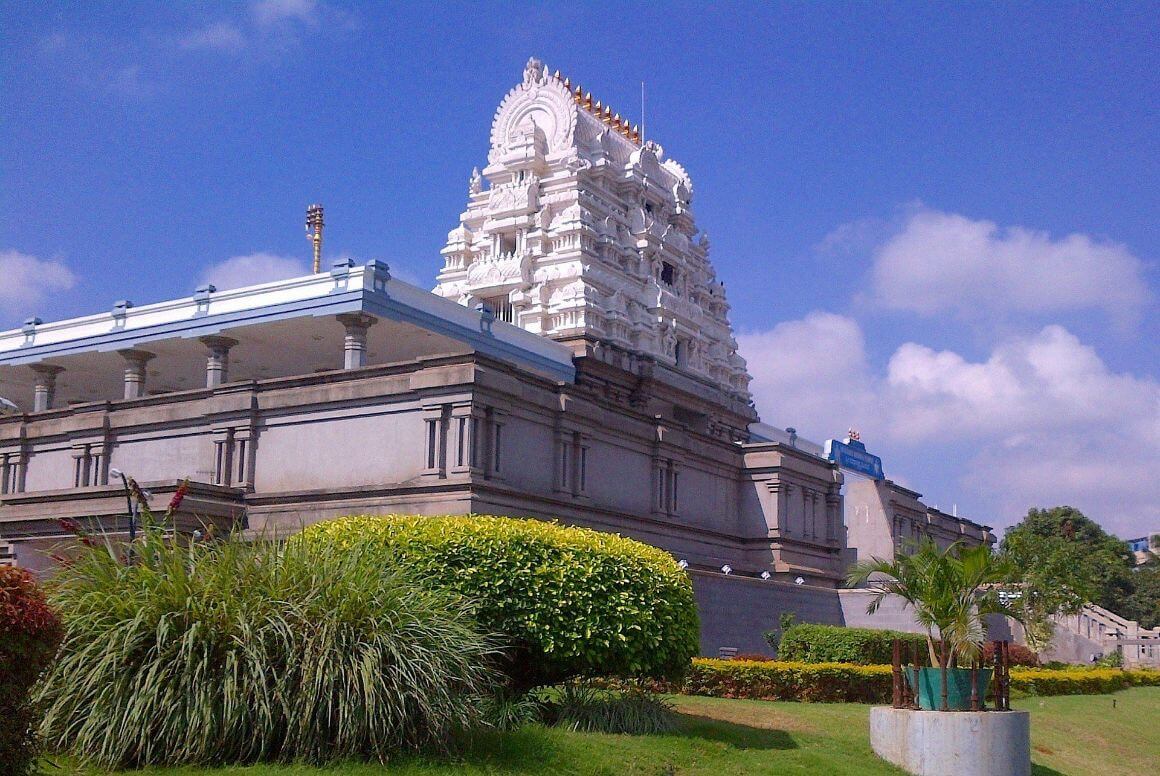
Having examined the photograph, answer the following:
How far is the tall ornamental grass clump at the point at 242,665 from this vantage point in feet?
39.9

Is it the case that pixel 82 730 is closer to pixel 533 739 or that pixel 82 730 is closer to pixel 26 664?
pixel 26 664

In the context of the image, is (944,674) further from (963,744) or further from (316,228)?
(316,228)

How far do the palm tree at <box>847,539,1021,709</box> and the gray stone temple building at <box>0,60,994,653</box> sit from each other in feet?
35.6

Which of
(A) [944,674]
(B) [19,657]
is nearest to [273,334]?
(A) [944,674]

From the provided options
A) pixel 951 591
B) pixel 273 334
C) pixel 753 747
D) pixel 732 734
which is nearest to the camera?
pixel 753 747

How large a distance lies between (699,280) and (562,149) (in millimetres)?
10500

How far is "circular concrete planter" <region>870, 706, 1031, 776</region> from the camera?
17094 mm

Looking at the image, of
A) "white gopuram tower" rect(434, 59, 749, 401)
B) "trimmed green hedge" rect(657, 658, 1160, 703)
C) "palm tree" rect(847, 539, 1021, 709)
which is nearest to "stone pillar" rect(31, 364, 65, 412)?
"white gopuram tower" rect(434, 59, 749, 401)

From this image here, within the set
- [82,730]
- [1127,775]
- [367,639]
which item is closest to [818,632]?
[1127,775]

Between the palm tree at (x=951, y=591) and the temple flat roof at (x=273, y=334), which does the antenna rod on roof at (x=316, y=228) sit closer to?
the temple flat roof at (x=273, y=334)

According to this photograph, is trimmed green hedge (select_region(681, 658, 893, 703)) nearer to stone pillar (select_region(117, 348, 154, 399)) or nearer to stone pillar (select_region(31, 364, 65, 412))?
stone pillar (select_region(117, 348, 154, 399))

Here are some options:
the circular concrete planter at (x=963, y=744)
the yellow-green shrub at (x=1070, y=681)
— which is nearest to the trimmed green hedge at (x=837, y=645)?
the yellow-green shrub at (x=1070, y=681)

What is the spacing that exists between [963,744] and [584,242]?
125 feet

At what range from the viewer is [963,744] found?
56.2ft
